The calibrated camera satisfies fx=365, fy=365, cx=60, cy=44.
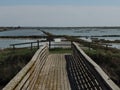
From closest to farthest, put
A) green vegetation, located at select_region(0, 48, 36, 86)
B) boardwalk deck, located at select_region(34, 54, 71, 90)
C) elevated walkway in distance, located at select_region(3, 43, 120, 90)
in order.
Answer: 1. elevated walkway in distance, located at select_region(3, 43, 120, 90)
2. boardwalk deck, located at select_region(34, 54, 71, 90)
3. green vegetation, located at select_region(0, 48, 36, 86)

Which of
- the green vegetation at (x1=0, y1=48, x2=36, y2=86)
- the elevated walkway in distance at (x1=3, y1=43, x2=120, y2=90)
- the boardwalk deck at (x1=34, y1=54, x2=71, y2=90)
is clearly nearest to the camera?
the elevated walkway in distance at (x1=3, y1=43, x2=120, y2=90)

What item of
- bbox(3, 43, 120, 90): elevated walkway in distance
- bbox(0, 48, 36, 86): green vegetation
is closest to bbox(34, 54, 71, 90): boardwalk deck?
bbox(3, 43, 120, 90): elevated walkway in distance

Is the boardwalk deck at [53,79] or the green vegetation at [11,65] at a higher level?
the boardwalk deck at [53,79]

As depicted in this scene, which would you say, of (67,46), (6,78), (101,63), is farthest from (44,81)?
(67,46)

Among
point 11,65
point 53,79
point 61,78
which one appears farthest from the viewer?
point 11,65

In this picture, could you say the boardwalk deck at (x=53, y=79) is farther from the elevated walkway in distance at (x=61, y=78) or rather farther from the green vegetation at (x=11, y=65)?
the green vegetation at (x=11, y=65)

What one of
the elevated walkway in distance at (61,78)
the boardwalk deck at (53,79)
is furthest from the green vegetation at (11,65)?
the boardwalk deck at (53,79)

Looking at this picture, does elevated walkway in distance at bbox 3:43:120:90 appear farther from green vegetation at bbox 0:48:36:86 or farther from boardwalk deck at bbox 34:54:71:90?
green vegetation at bbox 0:48:36:86

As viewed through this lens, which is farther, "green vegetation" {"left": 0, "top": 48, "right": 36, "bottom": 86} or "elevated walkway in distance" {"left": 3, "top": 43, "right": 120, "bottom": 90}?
"green vegetation" {"left": 0, "top": 48, "right": 36, "bottom": 86}

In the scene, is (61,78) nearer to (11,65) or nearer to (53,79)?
(53,79)

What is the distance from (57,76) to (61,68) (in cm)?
281

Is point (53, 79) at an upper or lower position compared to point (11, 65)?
upper

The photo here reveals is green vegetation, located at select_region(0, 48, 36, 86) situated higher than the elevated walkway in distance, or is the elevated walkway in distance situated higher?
the elevated walkway in distance

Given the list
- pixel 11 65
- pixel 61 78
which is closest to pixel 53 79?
pixel 61 78
